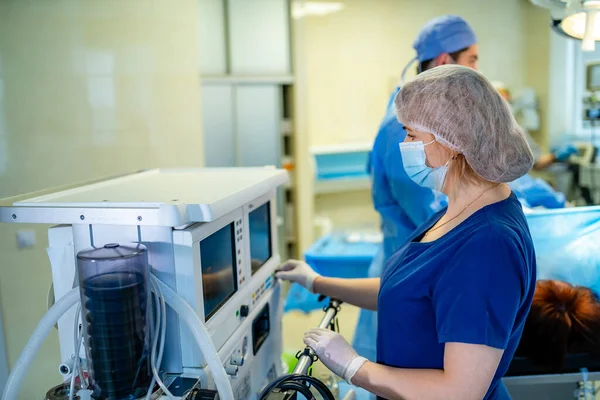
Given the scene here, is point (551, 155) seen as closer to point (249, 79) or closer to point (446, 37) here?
point (249, 79)

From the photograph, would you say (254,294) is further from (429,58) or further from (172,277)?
(429,58)

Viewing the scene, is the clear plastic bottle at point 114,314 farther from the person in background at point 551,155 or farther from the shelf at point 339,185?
the person in background at point 551,155

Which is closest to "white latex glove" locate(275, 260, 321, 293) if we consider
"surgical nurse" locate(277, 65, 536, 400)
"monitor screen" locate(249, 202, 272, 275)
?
"monitor screen" locate(249, 202, 272, 275)

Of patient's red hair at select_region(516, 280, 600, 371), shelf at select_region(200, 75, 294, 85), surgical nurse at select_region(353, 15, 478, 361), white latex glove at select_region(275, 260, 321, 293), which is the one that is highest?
shelf at select_region(200, 75, 294, 85)

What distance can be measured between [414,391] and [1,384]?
127cm

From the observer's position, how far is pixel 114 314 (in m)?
0.99

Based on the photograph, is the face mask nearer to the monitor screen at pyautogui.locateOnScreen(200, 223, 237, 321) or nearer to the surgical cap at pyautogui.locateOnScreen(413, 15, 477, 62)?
the monitor screen at pyautogui.locateOnScreen(200, 223, 237, 321)

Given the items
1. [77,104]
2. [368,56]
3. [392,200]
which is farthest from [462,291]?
[368,56]

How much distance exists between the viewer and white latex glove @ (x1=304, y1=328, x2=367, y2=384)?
1217 millimetres

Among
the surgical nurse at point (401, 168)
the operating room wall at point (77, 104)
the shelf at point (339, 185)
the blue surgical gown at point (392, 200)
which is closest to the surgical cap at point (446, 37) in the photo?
the surgical nurse at point (401, 168)

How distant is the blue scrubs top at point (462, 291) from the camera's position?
105 centimetres

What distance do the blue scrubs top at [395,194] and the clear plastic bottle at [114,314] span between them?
932 mm

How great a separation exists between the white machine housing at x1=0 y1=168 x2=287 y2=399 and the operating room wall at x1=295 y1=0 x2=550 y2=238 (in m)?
3.23

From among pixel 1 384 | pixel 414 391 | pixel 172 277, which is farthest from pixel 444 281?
pixel 1 384
